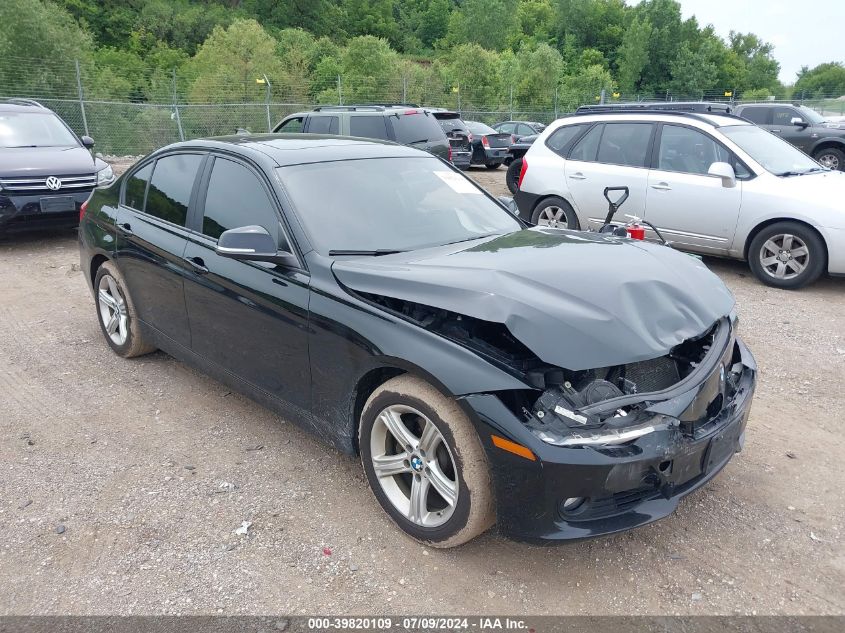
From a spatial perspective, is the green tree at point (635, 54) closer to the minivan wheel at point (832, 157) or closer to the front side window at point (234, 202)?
the minivan wheel at point (832, 157)

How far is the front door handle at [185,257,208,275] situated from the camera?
3.87m

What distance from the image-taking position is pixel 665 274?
3170mm

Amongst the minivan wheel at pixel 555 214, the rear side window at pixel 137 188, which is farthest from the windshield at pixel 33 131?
the minivan wheel at pixel 555 214

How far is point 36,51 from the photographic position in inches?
1123

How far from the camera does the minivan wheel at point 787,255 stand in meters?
6.77

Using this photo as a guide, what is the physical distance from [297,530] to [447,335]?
3.92ft

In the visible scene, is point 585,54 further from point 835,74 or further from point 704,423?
point 704,423

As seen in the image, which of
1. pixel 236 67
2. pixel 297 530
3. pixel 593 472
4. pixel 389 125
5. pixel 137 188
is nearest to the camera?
pixel 593 472

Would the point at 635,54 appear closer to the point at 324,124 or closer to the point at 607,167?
the point at 324,124

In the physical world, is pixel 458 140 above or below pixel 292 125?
below

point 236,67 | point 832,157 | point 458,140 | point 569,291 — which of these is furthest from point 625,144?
point 236,67

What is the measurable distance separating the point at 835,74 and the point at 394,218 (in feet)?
377

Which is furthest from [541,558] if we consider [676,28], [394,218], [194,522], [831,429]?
[676,28]

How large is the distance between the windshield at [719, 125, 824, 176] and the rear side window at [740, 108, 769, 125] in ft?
35.0
